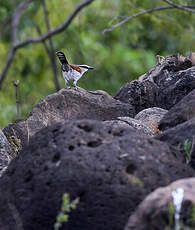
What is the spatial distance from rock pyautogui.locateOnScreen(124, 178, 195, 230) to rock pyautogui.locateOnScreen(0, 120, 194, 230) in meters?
0.56

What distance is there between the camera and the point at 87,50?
1817 centimetres

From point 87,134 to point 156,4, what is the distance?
10.0 m

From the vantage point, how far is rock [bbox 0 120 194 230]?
4.94m

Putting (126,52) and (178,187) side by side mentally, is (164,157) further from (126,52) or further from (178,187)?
(126,52)

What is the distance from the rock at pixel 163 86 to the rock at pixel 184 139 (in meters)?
1.77

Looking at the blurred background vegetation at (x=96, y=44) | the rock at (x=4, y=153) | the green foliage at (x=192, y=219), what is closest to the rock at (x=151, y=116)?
the rock at (x=4, y=153)

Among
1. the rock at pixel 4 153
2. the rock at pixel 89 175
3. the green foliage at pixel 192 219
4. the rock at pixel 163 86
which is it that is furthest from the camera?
the rock at pixel 163 86

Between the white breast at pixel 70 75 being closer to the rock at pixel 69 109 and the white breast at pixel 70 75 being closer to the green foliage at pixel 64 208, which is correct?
the rock at pixel 69 109

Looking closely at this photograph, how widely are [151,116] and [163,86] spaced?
0.93 m

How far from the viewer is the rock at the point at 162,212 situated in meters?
4.27

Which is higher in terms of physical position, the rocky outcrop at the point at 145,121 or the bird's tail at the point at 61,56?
the bird's tail at the point at 61,56

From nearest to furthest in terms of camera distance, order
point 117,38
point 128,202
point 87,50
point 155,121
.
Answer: point 128,202 < point 155,121 < point 87,50 < point 117,38

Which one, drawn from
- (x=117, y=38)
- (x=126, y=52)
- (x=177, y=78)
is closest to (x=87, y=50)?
(x=126, y=52)

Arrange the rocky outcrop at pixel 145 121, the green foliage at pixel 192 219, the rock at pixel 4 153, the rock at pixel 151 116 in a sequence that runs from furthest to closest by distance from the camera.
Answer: the rock at pixel 151 116
the rocky outcrop at pixel 145 121
the rock at pixel 4 153
the green foliage at pixel 192 219
